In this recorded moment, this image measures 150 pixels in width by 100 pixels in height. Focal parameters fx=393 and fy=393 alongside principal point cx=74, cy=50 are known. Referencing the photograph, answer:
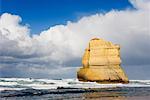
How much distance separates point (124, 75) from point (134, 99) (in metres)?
50.6

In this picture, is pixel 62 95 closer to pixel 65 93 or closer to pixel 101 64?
pixel 65 93

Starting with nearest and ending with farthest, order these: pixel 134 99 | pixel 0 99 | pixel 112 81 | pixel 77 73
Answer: pixel 0 99 → pixel 134 99 → pixel 112 81 → pixel 77 73

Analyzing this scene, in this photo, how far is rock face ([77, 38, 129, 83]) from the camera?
8131 centimetres

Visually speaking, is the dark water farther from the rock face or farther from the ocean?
the rock face

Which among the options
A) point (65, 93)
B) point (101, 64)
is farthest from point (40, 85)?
point (101, 64)

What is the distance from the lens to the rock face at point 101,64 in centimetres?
8131

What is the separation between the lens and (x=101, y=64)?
3300 inches

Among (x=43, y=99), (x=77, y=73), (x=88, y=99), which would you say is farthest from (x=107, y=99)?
(x=77, y=73)

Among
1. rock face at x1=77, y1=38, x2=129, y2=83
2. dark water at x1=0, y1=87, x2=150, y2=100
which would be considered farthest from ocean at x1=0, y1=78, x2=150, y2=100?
rock face at x1=77, y1=38, x2=129, y2=83

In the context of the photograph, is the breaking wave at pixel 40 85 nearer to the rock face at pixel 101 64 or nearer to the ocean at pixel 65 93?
the ocean at pixel 65 93

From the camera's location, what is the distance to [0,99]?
3145 centimetres

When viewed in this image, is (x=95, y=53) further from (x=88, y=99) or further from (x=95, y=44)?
(x=88, y=99)

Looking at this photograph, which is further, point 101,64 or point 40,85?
point 101,64

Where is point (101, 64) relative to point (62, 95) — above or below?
above
